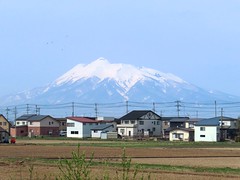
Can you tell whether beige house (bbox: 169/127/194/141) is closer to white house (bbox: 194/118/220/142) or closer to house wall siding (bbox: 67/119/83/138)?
white house (bbox: 194/118/220/142)

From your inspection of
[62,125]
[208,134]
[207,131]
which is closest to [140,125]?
[207,131]

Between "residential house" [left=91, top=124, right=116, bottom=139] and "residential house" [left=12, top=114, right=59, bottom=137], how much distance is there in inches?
454

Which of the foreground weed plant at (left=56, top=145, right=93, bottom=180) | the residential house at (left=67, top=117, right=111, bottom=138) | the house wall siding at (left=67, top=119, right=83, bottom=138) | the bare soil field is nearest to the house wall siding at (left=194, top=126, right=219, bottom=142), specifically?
the residential house at (left=67, top=117, right=111, bottom=138)

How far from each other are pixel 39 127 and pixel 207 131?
3440 cm

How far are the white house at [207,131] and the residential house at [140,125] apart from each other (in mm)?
12929

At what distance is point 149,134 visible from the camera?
92.0 meters

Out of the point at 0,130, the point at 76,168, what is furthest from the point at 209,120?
the point at 76,168

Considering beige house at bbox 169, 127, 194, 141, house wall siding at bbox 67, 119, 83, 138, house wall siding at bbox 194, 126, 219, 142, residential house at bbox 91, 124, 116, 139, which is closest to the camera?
house wall siding at bbox 194, 126, 219, 142

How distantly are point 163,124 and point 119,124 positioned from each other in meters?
9.31

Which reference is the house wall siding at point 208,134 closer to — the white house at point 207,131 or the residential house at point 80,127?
the white house at point 207,131

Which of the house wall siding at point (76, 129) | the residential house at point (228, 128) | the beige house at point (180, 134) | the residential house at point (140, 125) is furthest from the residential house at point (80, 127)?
the residential house at point (228, 128)

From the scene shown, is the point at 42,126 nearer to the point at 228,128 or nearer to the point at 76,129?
the point at 76,129

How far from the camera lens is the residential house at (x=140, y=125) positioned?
9125 cm

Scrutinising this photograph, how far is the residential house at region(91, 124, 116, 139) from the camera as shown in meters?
88.0
